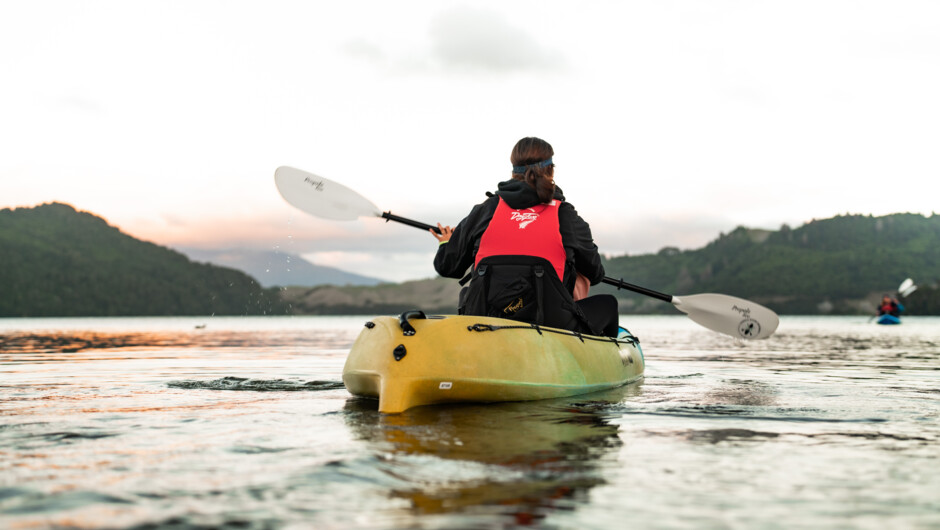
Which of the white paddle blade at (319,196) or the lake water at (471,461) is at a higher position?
the white paddle blade at (319,196)

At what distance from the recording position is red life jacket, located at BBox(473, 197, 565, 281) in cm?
664

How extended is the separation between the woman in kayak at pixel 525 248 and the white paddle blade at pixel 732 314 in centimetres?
410

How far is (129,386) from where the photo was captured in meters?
8.52

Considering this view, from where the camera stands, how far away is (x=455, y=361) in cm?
612

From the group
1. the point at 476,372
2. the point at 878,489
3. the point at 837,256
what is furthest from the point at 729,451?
the point at 837,256

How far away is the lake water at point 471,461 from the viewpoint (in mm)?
2832

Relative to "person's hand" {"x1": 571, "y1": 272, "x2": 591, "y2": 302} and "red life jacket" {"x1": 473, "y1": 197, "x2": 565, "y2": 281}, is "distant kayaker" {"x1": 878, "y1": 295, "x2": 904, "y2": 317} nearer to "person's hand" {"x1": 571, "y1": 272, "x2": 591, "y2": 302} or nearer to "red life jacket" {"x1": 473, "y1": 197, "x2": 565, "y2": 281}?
"person's hand" {"x1": 571, "y1": 272, "x2": 591, "y2": 302}

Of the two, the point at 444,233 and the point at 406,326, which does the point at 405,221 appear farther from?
the point at 406,326

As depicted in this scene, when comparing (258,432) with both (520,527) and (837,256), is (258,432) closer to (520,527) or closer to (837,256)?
(520,527)

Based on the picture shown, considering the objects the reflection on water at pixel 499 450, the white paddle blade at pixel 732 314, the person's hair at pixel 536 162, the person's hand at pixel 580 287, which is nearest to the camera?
the reflection on water at pixel 499 450

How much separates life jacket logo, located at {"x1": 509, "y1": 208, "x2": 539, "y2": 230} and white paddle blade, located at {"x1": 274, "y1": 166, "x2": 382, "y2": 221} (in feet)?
10.9

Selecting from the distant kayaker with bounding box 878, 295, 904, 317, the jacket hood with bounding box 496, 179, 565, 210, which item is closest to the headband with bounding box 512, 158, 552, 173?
the jacket hood with bounding box 496, 179, 565, 210

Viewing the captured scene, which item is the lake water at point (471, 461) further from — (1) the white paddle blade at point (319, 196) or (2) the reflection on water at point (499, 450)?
(1) the white paddle blade at point (319, 196)

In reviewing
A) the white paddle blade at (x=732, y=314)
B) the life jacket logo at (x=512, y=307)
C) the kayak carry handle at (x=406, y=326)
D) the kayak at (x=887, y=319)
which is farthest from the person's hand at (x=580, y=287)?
the kayak at (x=887, y=319)
